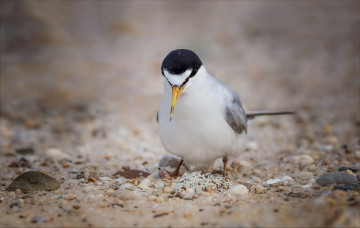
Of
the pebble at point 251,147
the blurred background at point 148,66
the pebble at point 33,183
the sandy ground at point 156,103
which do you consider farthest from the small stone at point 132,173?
the pebble at point 251,147

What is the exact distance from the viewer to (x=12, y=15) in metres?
9.73

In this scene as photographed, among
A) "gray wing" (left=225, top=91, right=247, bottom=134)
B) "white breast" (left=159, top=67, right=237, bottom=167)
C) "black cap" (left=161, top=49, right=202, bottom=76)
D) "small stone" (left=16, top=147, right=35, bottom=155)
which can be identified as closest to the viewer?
"black cap" (left=161, top=49, right=202, bottom=76)

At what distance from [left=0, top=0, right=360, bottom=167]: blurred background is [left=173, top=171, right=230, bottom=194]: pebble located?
4.52ft

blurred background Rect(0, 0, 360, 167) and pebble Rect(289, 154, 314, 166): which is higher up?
blurred background Rect(0, 0, 360, 167)

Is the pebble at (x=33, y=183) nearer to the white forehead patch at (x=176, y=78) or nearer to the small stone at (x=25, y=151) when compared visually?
the white forehead patch at (x=176, y=78)

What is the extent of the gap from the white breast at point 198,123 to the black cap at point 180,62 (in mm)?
132

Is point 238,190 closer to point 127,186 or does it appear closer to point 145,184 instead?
point 145,184

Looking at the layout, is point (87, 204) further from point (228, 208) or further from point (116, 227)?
point (228, 208)

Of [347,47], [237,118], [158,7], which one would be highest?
[158,7]

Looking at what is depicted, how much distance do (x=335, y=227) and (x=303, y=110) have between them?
4556mm

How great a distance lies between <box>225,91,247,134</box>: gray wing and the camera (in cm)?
399

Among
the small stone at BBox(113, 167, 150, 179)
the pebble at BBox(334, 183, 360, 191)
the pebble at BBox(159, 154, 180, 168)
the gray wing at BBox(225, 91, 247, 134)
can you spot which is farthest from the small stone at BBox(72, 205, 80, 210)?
the pebble at BBox(334, 183, 360, 191)

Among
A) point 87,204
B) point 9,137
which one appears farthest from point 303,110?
point 87,204

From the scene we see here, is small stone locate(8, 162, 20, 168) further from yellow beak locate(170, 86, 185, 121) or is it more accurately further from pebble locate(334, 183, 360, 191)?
pebble locate(334, 183, 360, 191)
